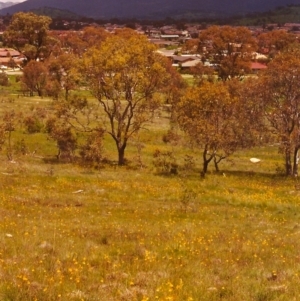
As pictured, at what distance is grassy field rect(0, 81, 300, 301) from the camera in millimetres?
10445

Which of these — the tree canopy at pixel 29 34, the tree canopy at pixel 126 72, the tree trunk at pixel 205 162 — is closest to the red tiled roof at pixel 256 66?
the tree canopy at pixel 29 34

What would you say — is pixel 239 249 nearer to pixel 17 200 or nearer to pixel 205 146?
pixel 17 200

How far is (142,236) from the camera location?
51.5 ft

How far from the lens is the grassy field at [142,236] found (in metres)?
10.4

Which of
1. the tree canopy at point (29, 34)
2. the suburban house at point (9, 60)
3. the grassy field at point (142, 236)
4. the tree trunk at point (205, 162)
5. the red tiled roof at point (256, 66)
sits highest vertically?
the tree canopy at point (29, 34)

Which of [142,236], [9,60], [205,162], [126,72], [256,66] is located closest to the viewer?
[142,236]

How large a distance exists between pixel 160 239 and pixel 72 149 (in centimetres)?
2242

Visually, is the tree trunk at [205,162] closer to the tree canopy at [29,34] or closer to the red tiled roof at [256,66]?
the tree canopy at [29,34]

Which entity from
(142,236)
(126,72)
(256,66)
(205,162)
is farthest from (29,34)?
(142,236)

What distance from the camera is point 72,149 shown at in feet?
120

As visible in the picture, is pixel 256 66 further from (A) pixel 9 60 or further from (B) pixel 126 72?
(B) pixel 126 72

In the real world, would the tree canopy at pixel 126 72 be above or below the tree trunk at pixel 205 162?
above

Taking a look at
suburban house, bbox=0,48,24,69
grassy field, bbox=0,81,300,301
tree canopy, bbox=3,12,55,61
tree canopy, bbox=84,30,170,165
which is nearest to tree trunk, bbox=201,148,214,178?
grassy field, bbox=0,81,300,301

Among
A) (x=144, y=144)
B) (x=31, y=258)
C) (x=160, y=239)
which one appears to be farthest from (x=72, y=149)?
(x=31, y=258)
